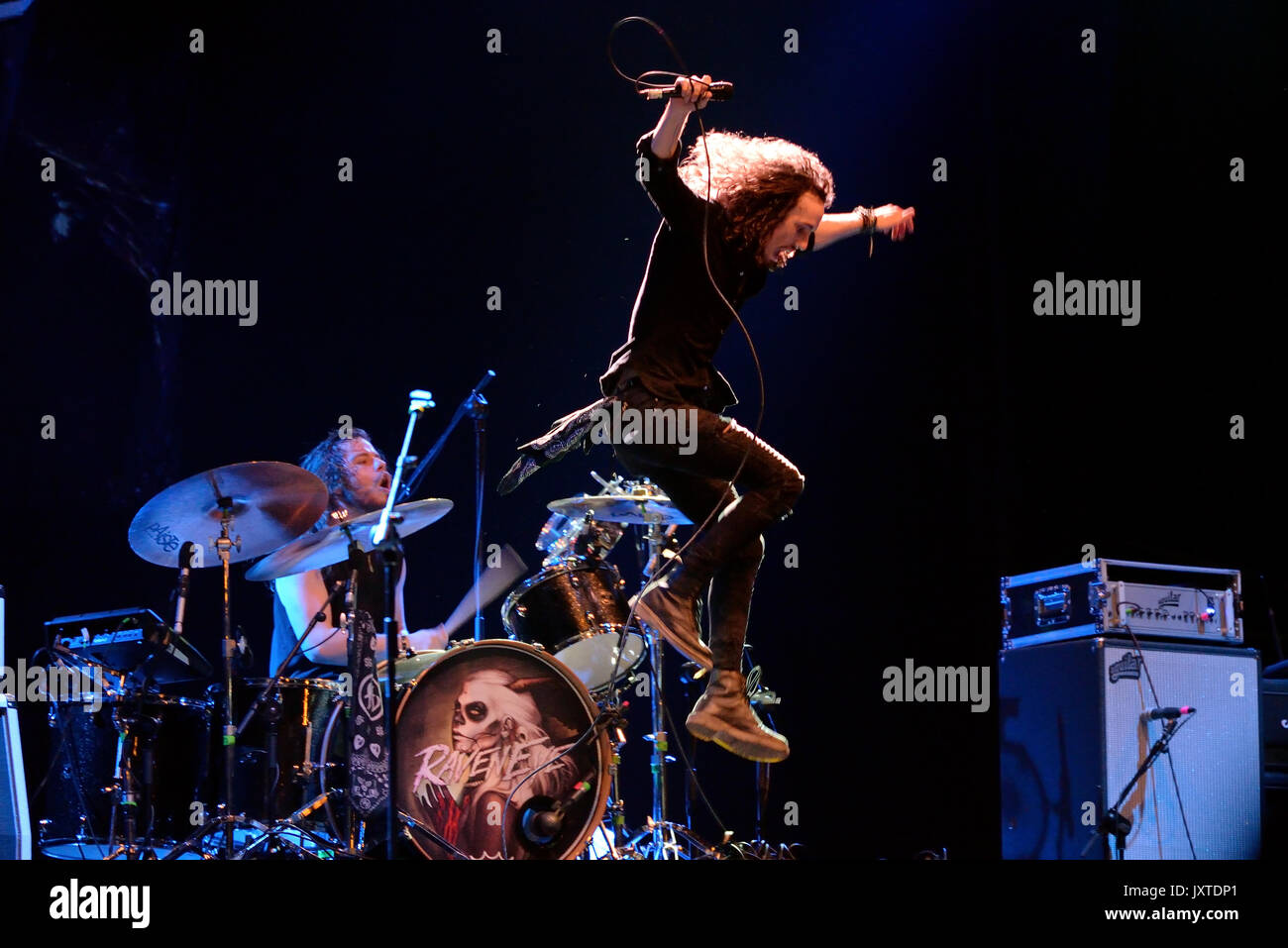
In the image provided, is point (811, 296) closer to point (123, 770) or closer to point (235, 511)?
point (235, 511)

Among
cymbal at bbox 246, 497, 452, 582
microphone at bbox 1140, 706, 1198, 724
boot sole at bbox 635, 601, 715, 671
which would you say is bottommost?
microphone at bbox 1140, 706, 1198, 724

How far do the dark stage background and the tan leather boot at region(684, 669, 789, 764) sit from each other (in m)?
2.90

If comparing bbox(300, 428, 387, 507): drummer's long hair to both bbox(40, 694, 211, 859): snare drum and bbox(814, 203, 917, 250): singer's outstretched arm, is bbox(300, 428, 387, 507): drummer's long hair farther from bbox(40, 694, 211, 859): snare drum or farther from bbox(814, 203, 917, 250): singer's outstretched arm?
bbox(814, 203, 917, 250): singer's outstretched arm

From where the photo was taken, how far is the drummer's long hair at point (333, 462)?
6.36m

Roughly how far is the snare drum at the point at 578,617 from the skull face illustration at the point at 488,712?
1.41 feet

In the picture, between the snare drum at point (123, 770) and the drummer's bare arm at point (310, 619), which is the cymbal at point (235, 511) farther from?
the snare drum at point (123, 770)

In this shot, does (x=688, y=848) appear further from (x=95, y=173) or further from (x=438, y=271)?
(x=95, y=173)

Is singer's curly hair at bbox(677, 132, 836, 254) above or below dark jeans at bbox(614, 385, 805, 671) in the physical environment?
above

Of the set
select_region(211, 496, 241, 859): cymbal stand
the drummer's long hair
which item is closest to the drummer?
the drummer's long hair

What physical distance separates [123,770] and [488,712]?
1.61 m

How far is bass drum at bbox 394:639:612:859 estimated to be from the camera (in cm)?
506

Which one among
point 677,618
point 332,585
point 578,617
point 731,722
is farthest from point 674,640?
point 332,585

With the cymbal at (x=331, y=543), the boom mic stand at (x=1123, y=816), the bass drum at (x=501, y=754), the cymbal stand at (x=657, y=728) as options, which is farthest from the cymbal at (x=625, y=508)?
the boom mic stand at (x=1123, y=816)
